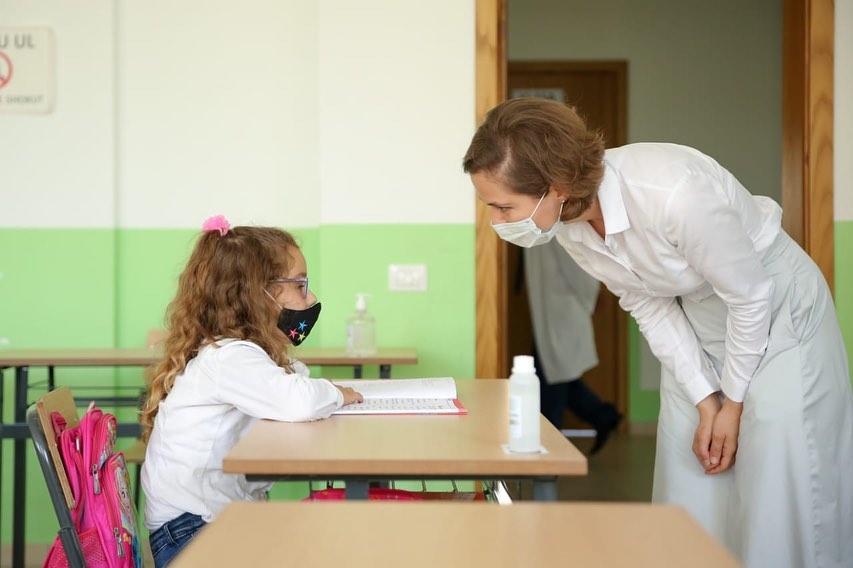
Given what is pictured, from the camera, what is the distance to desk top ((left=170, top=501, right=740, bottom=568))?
2.97 feet

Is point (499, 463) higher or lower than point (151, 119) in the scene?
lower

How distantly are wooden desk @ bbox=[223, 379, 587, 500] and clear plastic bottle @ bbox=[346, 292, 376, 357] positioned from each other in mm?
1449

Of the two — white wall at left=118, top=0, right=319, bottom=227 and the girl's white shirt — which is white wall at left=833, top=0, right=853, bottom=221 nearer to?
white wall at left=118, top=0, right=319, bottom=227

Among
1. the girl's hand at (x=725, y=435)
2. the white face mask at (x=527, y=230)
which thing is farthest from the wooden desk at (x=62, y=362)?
the girl's hand at (x=725, y=435)

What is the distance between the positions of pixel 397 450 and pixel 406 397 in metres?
0.54

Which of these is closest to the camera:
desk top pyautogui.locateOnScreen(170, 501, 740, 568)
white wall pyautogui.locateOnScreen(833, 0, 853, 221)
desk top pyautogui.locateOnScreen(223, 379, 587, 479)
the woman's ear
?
desk top pyautogui.locateOnScreen(170, 501, 740, 568)

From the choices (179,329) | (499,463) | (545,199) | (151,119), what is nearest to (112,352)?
(151,119)

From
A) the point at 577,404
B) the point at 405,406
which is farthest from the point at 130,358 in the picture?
the point at 577,404

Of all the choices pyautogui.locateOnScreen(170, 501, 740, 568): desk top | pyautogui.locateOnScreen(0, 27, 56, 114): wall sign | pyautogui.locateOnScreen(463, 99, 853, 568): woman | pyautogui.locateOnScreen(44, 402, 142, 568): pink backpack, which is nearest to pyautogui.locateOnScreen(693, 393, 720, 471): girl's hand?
pyautogui.locateOnScreen(463, 99, 853, 568): woman

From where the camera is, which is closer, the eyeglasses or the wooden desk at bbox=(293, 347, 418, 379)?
the eyeglasses

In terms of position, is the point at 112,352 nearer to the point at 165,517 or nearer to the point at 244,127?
the point at 244,127

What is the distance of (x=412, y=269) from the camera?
3383 mm

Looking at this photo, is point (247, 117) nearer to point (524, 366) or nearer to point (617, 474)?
point (524, 366)

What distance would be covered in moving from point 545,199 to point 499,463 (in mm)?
621
